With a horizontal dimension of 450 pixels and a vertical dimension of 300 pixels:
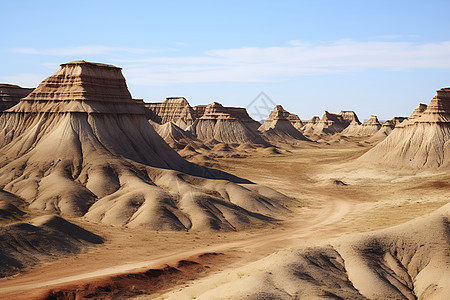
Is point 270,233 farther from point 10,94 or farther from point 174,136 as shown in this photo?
point 174,136

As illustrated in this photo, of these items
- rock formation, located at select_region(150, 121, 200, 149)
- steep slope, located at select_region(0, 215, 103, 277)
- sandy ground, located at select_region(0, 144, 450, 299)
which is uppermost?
rock formation, located at select_region(150, 121, 200, 149)

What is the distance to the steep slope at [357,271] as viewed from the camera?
2158cm

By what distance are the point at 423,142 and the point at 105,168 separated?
59413 millimetres

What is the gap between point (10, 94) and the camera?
79312mm

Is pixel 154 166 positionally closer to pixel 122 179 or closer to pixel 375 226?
pixel 122 179

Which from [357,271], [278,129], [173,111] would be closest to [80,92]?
[357,271]

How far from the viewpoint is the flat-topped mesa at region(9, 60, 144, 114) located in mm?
60531

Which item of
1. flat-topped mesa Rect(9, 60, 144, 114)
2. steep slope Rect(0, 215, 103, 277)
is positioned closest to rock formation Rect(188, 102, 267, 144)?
flat-topped mesa Rect(9, 60, 144, 114)

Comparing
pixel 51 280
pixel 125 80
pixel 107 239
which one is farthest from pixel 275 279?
pixel 125 80

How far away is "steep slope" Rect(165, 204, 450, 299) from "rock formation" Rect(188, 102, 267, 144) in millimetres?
122698

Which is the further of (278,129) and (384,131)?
(384,131)

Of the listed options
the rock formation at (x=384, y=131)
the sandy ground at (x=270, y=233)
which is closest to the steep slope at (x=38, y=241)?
the sandy ground at (x=270, y=233)

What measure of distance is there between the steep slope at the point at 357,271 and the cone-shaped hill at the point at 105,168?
54.1ft

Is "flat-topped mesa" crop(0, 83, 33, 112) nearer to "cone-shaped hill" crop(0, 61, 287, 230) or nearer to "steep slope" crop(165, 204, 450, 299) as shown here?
"cone-shaped hill" crop(0, 61, 287, 230)
